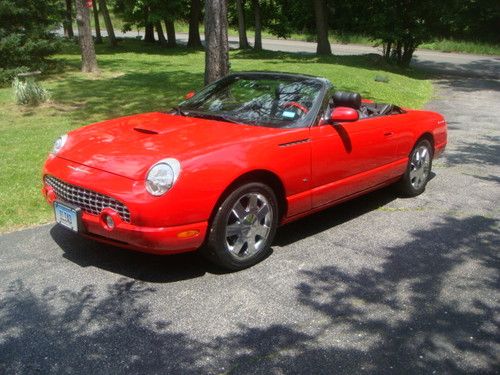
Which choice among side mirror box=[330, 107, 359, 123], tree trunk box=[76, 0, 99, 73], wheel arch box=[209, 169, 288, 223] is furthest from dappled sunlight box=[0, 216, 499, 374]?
tree trunk box=[76, 0, 99, 73]

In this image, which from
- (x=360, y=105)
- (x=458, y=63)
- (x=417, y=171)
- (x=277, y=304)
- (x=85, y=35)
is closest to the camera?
(x=277, y=304)

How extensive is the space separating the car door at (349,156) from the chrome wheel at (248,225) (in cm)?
62

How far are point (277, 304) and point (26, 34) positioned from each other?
14.5 m

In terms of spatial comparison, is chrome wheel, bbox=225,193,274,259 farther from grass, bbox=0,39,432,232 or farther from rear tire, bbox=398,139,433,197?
rear tire, bbox=398,139,433,197

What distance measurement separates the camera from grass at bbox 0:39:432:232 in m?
6.36

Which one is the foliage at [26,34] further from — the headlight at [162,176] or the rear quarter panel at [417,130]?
the headlight at [162,176]

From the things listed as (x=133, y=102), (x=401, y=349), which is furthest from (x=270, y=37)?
(x=401, y=349)

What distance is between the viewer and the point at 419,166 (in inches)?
246

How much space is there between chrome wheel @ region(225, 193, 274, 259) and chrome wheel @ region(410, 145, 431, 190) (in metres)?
2.48

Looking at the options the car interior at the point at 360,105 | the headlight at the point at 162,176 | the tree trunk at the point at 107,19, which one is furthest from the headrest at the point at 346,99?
the tree trunk at the point at 107,19

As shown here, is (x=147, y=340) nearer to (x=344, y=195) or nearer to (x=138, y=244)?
Answer: (x=138, y=244)

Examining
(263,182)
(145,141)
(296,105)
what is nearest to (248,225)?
(263,182)

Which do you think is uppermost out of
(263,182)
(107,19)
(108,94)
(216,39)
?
(107,19)

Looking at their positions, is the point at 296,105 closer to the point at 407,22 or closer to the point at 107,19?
the point at 407,22
